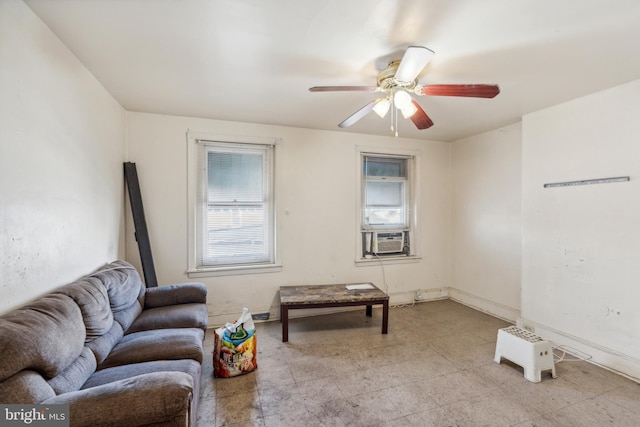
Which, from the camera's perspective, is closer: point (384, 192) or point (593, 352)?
point (593, 352)

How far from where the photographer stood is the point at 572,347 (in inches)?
105

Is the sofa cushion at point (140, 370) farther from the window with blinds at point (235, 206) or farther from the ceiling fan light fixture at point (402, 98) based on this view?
the ceiling fan light fixture at point (402, 98)

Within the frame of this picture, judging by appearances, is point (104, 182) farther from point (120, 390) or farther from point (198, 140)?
point (120, 390)

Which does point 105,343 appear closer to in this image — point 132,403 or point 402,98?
point 132,403

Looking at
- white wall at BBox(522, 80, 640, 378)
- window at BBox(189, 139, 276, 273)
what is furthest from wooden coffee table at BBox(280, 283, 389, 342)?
white wall at BBox(522, 80, 640, 378)

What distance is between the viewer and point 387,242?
4.07 m

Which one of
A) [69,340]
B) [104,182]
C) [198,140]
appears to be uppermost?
[198,140]

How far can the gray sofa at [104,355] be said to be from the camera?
1082 millimetres

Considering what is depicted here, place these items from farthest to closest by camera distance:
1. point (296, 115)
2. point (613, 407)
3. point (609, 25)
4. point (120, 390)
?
point (296, 115) → point (613, 407) → point (609, 25) → point (120, 390)

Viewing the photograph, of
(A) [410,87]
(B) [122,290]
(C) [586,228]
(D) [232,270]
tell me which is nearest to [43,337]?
(B) [122,290]

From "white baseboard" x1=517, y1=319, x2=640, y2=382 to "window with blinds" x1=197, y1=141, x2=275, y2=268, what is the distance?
3112mm

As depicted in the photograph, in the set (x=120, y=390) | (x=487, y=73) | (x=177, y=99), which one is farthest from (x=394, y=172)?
(x=120, y=390)

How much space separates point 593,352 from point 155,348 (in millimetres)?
3631

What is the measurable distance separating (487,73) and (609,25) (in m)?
0.66
